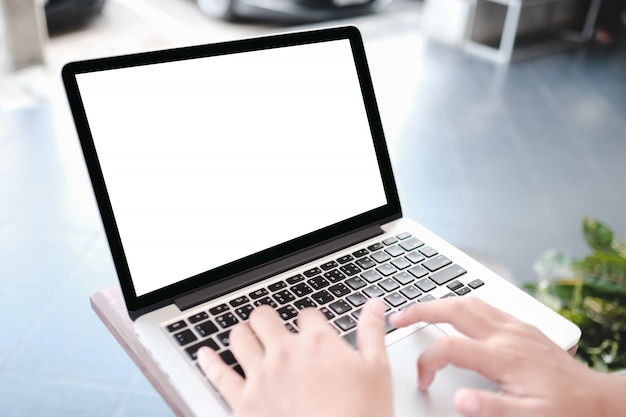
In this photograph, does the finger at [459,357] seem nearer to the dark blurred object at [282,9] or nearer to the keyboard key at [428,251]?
the keyboard key at [428,251]

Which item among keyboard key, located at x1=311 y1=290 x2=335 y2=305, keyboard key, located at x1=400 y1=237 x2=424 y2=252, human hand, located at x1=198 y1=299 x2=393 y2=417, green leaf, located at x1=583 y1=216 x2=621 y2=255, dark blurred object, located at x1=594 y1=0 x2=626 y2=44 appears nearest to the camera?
human hand, located at x1=198 y1=299 x2=393 y2=417

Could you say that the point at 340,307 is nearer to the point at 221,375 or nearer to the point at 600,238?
the point at 221,375

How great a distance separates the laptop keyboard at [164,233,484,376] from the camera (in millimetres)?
614

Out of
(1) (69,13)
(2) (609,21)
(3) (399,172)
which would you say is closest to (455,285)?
(3) (399,172)

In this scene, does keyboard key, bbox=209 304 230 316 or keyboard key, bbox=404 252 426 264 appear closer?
keyboard key, bbox=209 304 230 316

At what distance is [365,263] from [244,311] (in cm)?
18

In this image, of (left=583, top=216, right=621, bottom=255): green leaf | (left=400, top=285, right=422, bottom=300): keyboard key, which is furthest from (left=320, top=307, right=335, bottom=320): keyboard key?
(left=583, top=216, right=621, bottom=255): green leaf

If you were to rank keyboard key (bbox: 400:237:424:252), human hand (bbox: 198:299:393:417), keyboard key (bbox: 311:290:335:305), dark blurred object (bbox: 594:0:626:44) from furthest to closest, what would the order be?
dark blurred object (bbox: 594:0:626:44) → keyboard key (bbox: 400:237:424:252) → keyboard key (bbox: 311:290:335:305) → human hand (bbox: 198:299:393:417)

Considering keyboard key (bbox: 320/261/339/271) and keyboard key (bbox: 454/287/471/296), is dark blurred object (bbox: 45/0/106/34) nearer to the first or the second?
keyboard key (bbox: 320/261/339/271)

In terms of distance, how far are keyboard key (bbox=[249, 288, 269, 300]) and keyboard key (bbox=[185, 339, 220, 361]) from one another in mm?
86

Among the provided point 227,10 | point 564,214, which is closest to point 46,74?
point 227,10

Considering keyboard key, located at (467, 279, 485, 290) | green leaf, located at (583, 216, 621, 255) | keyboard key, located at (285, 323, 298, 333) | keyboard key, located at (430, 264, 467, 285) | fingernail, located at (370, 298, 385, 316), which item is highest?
fingernail, located at (370, 298, 385, 316)

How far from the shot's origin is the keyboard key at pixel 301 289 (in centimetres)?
68

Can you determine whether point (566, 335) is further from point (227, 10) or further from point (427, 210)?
point (227, 10)
